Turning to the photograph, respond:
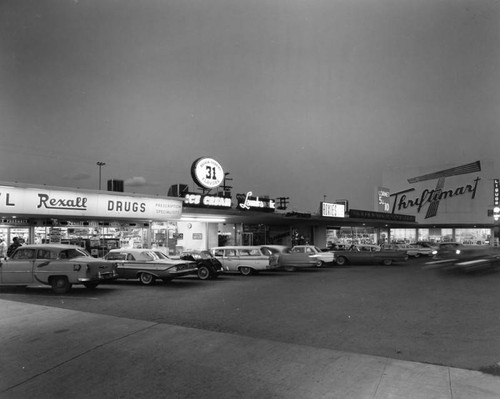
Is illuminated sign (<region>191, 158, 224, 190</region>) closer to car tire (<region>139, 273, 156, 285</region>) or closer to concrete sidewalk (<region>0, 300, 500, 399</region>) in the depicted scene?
car tire (<region>139, 273, 156, 285</region>)

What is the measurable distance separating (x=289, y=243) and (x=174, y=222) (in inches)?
675

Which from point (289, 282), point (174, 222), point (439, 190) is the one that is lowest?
point (289, 282)

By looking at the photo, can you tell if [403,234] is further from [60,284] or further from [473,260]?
[60,284]

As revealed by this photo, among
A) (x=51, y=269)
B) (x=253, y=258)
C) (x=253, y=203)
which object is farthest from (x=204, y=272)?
(x=253, y=203)

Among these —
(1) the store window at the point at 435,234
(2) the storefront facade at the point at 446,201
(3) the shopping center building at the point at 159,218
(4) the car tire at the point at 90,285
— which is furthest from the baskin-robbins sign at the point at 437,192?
(4) the car tire at the point at 90,285

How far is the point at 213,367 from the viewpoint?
5812 mm

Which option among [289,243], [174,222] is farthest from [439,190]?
[174,222]

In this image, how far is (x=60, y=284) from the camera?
42.0 feet

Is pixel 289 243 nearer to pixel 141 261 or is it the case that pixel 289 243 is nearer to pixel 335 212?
pixel 335 212

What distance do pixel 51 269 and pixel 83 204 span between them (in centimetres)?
697

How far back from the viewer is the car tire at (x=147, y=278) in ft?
50.3

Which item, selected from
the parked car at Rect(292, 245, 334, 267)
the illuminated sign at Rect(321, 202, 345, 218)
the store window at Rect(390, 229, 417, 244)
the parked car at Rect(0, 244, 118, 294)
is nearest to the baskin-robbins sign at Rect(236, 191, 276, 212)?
the parked car at Rect(292, 245, 334, 267)

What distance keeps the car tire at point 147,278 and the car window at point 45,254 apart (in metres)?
3.47

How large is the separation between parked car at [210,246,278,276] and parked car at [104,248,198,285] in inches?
140
